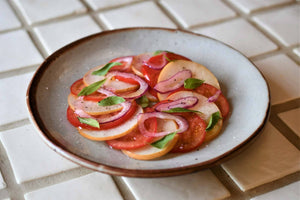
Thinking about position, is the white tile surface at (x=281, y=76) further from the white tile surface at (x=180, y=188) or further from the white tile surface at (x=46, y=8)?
the white tile surface at (x=46, y=8)

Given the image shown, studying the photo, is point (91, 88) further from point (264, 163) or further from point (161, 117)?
point (264, 163)

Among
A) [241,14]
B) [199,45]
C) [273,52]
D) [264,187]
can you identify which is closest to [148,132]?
[264,187]

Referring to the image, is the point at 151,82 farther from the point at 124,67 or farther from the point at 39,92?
the point at 39,92

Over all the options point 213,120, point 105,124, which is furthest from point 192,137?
point 105,124

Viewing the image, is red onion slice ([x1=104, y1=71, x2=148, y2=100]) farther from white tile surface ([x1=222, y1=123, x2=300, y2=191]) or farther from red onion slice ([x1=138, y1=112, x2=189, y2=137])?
white tile surface ([x1=222, y1=123, x2=300, y2=191])

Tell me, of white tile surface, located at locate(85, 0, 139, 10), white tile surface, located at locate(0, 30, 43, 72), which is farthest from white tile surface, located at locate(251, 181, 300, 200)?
white tile surface, located at locate(85, 0, 139, 10)

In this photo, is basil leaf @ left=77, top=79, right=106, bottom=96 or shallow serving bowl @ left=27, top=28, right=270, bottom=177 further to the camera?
basil leaf @ left=77, top=79, right=106, bottom=96
